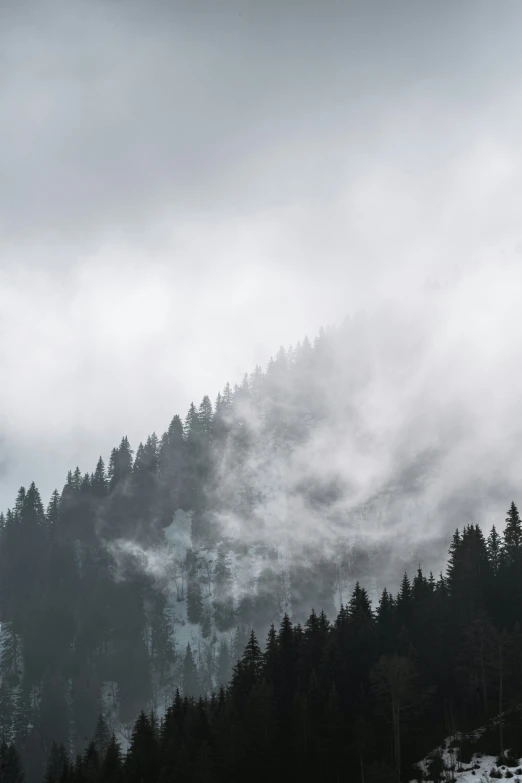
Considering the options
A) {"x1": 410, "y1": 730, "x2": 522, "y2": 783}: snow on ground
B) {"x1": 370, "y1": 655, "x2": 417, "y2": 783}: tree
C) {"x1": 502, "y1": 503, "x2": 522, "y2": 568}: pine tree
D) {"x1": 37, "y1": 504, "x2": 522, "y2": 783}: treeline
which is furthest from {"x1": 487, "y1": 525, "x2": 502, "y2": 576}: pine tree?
{"x1": 410, "y1": 730, "x2": 522, "y2": 783}: snow on ground

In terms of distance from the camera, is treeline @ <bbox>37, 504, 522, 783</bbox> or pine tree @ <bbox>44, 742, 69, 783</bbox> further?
pine tree @ <bbox>44, 742, 69, 783</bbox>

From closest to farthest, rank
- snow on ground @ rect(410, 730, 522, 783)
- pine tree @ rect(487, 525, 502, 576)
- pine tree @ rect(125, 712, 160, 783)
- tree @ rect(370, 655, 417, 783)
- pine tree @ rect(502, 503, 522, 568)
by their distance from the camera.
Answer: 1. snow on ground @ rect(410, 730, 522, 783)
2. tree @ rect(370, 655, 417, 783)
3. pine tree @ rect(125, 712, 160, 783)
4. pine tree @ rect(487, 525, 502, 576)
5. pine tree @ rect(502, 503, 522, 568)

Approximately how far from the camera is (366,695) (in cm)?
9044

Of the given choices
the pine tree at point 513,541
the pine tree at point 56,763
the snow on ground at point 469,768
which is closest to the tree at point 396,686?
the snow on ground at point 469,768

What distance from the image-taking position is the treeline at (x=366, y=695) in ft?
256

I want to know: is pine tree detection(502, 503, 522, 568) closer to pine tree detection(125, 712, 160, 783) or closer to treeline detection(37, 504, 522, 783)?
treeline detection(37, 504, 522, 783)

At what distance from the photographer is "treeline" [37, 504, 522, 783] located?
256 feet

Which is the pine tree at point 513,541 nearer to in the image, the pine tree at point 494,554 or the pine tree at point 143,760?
the pine tree at point 494,554

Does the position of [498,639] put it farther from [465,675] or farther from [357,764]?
[357,764]

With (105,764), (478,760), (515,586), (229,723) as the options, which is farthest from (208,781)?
(515,586)

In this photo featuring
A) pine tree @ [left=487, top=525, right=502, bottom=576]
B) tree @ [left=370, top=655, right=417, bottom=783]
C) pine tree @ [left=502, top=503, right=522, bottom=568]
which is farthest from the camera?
pine tree @ [left=502, top=503, right=522, bottom=568]

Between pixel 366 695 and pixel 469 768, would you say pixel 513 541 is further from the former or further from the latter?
pixel 469 768

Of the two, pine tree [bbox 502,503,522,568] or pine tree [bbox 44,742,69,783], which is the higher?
pine tree [bbox 502,503,522,568]

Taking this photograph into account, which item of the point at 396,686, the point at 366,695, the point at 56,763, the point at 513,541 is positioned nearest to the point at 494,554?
the point at 513,541
